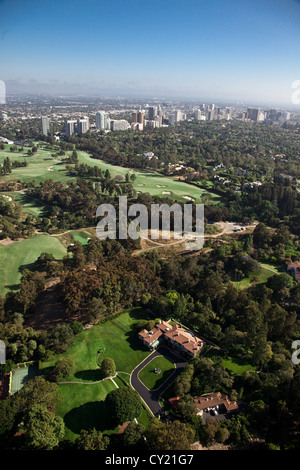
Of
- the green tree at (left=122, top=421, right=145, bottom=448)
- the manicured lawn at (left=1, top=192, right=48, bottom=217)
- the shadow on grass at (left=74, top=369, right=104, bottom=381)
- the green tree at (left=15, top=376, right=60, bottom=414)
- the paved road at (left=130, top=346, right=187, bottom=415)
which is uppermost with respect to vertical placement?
the manicured lawn at (left=1, top=192, right=48, bottom=217)

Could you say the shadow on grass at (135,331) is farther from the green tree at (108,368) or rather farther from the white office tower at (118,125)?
the white office tower at (118,125)

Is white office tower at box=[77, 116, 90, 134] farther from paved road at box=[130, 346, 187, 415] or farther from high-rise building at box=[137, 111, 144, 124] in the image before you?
paved road at box=[130, 346, 187, 415]

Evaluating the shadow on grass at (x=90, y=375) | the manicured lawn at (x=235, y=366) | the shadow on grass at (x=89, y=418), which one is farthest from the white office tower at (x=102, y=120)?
the shadow on grass at (x=89, y=418)

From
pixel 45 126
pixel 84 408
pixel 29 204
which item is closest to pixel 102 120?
pixel 45 126

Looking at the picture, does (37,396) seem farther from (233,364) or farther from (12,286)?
(12,286)

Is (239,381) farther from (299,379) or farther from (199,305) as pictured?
(199,305)

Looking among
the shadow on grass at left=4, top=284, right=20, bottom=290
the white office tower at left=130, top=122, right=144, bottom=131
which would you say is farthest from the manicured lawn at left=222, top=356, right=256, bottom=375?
the white office tower at left=130, top=122, right=144, bottom=131

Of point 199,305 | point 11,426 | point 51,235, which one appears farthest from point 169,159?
point 11,426
